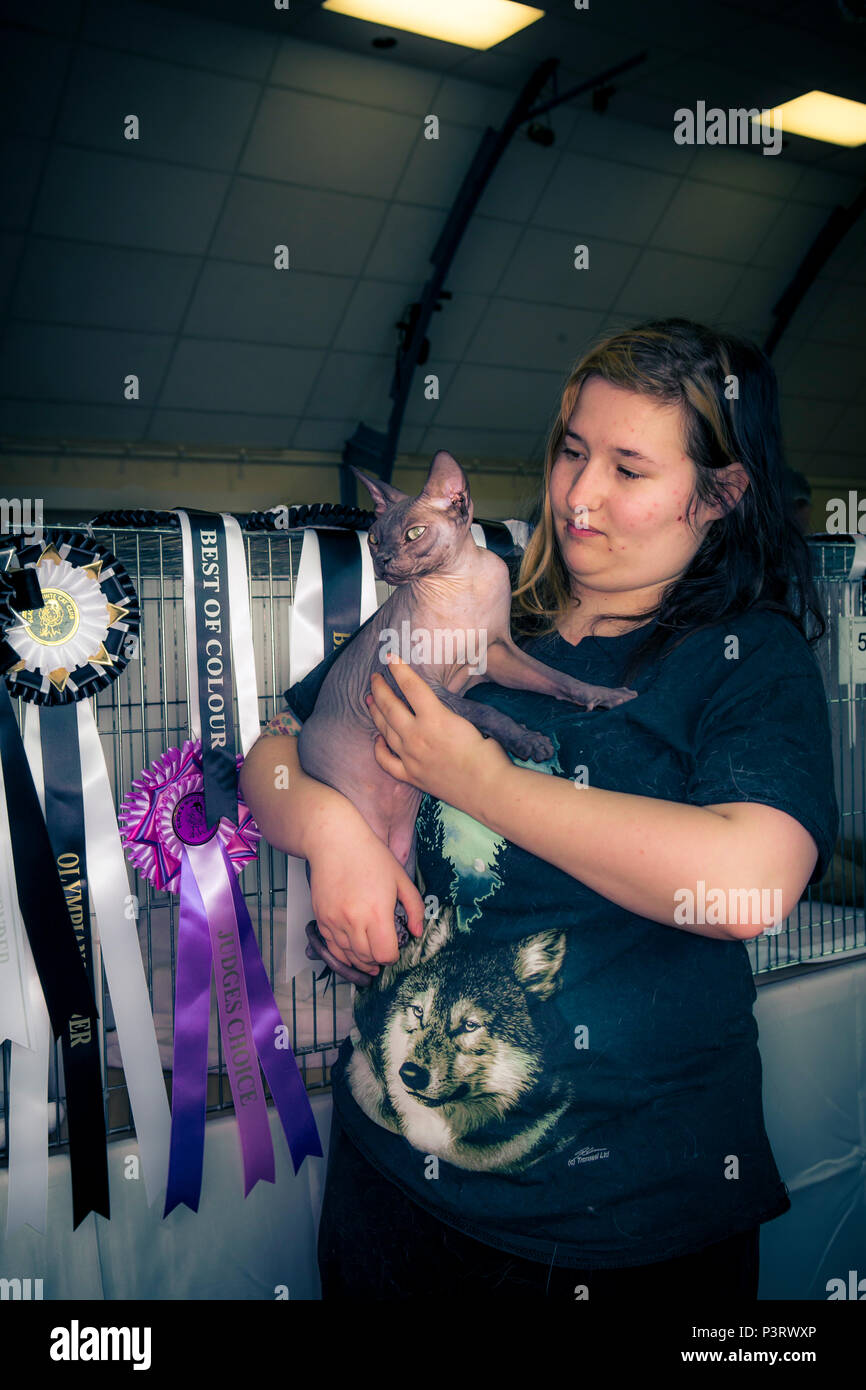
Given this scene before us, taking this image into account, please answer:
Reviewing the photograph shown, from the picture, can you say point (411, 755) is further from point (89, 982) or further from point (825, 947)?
point (825, 947)

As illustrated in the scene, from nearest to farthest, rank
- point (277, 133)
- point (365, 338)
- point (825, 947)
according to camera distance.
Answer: point (825, 947) < point (277, 133) < point (365, 338)

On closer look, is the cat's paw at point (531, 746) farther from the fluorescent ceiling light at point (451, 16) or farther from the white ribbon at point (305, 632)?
the fluorescent ceiling light at point (451, 16)

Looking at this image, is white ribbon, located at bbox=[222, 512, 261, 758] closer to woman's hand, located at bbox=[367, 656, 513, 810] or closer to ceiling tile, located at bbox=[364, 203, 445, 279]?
woman's hand, located at bbox=[367, 656, 513, 810]

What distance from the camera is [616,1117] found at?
89 cm

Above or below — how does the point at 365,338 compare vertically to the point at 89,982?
above

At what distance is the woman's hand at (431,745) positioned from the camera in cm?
88

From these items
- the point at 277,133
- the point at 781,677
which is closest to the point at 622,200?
the point at 277,133

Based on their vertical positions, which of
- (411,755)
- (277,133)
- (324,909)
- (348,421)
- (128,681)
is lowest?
(324,909)

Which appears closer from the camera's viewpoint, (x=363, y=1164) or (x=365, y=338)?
(x=363, y=1164)

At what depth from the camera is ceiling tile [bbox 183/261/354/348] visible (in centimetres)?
520

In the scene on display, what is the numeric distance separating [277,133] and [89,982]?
4692mm

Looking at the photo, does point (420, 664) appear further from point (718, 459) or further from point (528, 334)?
point (528, 334)

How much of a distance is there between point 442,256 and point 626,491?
5139 mm

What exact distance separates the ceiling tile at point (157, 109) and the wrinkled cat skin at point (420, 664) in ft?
14.3
